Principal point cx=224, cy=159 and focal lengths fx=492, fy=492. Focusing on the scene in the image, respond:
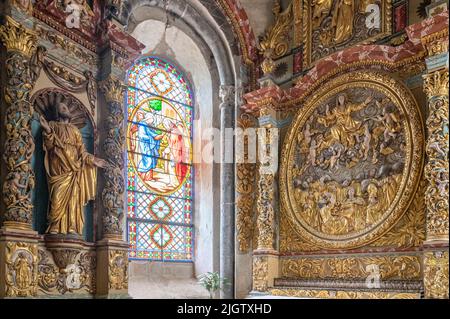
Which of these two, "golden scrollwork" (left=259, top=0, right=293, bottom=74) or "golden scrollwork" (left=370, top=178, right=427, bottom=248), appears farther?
"golden scrollwork" (left=259, top=0, right=293, bottom=74)

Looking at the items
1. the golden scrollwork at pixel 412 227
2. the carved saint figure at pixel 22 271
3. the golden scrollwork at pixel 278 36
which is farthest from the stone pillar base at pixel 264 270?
the carved saint figure at pixel 22 271

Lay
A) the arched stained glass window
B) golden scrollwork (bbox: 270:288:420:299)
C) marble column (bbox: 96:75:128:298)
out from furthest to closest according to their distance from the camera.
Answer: the arched stained glass window → marble column (bbox: 96:75:128:298) → golden scrollwork (bbox: 270:288:420:299)

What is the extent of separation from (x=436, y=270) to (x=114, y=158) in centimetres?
477

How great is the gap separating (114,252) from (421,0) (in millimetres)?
5983

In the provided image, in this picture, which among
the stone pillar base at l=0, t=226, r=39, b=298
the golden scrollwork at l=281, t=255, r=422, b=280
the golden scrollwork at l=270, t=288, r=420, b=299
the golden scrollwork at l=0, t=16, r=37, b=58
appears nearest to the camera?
the stone pillar base at l=0, t=226, r=39, b=298

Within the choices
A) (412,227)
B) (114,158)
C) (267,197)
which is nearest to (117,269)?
(114,158)

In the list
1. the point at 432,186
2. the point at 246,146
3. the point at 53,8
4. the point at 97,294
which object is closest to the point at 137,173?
the point at 246,146

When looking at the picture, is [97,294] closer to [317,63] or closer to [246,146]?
[246,146]

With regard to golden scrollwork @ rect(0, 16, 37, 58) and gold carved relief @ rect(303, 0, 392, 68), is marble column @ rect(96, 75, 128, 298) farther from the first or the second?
gold carved relief @ rect(303, 0, 392, 68)

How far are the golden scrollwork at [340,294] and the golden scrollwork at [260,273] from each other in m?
0.20

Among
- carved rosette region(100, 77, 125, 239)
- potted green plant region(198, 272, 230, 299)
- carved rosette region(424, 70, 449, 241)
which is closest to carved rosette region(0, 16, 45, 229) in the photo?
carved rosette region(100, 77, 125, 239)

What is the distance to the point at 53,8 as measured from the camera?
6965 mm

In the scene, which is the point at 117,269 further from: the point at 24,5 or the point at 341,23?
the point at 341,23

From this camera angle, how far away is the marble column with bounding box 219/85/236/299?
31.6 feet
